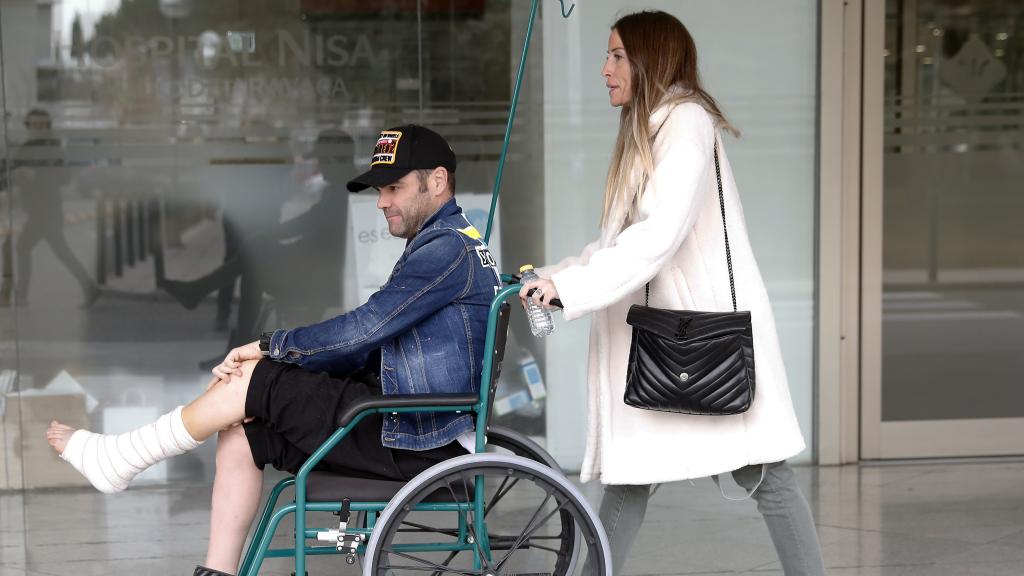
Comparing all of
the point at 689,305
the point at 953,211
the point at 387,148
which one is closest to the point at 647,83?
the point at 689,305

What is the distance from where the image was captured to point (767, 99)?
5465mm

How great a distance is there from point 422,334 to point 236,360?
47 cm

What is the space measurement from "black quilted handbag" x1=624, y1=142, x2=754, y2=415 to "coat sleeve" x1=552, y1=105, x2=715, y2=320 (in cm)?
15

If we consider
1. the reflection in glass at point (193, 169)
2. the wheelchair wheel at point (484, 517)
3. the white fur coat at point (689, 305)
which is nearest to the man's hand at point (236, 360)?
the wheelchair wheel at point (484, 517)

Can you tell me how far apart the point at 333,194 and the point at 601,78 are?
4.05 feet

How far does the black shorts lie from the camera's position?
10.3 ft

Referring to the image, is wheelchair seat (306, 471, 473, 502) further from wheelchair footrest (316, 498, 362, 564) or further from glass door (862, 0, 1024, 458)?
glass door (862, 0, 1024, 458)

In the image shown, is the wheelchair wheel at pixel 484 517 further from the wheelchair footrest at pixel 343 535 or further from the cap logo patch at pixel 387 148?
the cap logo patch at pixel 387 148

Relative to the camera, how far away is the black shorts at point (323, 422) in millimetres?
3125

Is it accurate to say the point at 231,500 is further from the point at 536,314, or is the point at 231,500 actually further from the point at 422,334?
the point at 536,314

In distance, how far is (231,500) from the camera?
126 inches

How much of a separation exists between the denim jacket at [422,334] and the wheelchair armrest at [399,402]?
11 cm

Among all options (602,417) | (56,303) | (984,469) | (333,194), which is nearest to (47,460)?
(56,303)

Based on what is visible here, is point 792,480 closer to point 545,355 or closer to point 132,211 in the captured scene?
point 545,355
